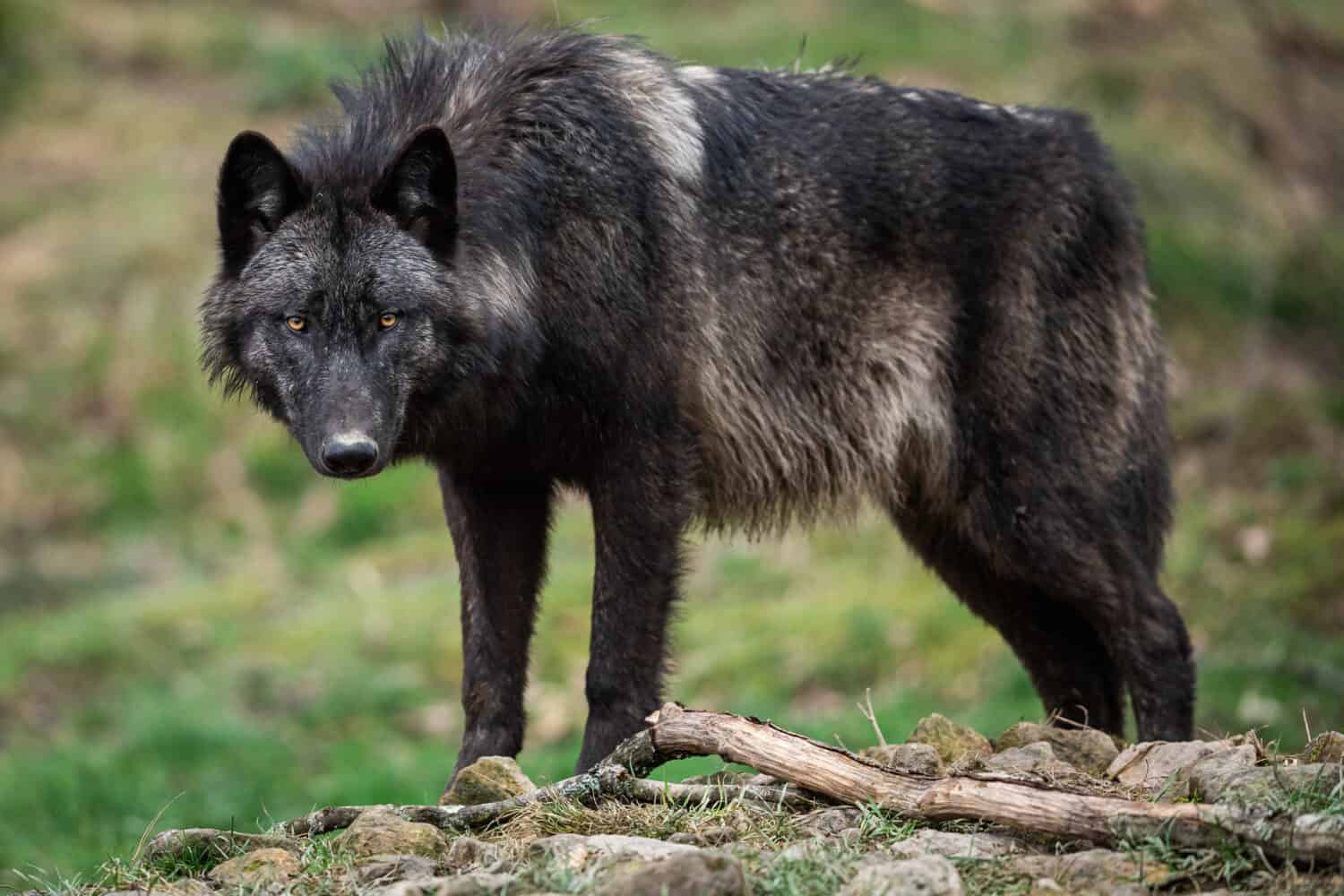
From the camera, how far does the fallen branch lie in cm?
357

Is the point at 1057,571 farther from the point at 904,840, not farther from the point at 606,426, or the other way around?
the point at 904,840

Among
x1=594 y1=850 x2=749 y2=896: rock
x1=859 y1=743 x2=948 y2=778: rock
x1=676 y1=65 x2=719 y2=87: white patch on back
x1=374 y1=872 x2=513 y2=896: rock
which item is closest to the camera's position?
x1=594 y1=850 x2=749 y2=896: rock

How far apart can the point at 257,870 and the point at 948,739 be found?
216 centimetres

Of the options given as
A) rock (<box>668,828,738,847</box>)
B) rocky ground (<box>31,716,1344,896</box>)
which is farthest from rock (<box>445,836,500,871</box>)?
rock (<box>668,828,738,847</box>)

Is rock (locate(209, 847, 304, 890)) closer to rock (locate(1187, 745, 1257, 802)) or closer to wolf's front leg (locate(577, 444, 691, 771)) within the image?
wolf's front leg (locate(577, 444, 691, 771))

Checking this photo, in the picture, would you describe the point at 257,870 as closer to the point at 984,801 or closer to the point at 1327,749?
the point at 984,801

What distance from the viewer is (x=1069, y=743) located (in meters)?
5.05

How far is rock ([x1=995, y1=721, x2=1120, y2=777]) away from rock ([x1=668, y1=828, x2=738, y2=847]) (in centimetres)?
132

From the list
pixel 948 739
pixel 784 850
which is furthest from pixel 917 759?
pixel 784 850

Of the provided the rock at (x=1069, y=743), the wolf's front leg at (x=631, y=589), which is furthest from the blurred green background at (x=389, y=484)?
the rock at (x=1069, y=743)

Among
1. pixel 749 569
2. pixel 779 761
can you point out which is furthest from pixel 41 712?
pixel 779 761

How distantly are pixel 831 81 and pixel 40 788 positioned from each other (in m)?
5.41

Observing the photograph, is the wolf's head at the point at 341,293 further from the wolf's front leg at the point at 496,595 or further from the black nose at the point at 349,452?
the wolf's front leg at the point at 496,595

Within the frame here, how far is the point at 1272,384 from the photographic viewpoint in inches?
484
